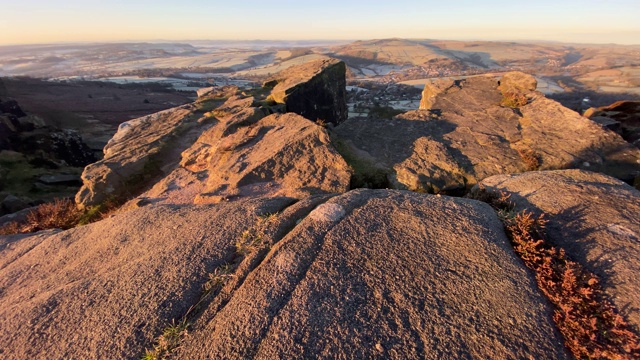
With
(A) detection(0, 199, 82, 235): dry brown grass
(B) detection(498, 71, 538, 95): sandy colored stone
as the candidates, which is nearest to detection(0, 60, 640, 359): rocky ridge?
(A) detection(0, 199, 82, 235): dry brown grass

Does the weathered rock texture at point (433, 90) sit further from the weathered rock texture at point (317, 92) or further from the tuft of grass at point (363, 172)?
the tuft of grass at point (363, 172)

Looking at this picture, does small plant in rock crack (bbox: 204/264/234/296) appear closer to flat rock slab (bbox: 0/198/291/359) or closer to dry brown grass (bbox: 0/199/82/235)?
flat rock slab (bbox: 0/198/291/359)

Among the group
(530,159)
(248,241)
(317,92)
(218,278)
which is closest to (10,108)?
(317,92)

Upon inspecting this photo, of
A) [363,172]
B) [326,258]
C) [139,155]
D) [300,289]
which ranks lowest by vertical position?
[139,155]

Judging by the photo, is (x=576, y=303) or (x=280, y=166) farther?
(x=280, y=166)

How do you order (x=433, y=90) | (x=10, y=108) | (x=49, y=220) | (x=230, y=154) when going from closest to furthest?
(x=49, y=220) → (x=230, y=154) → (x=433, y=90) → (x=10, y=108)

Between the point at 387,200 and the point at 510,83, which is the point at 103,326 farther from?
the point at 510,83

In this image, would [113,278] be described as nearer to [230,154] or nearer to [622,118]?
[230,154]
